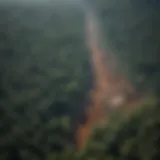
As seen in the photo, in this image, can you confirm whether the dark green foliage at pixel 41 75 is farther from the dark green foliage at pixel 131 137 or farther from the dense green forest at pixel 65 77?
the dark green foliage at pixel 131 137

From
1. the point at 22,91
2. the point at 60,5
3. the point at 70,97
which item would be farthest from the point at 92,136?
the point at 60,5

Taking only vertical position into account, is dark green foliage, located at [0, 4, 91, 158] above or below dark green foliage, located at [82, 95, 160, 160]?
above

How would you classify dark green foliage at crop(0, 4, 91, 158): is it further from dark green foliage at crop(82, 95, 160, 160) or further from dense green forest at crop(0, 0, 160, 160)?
dark green foliage at crop(82, 95, 160, 160)

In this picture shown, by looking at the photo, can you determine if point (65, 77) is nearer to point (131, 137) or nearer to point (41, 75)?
point (41, 75)

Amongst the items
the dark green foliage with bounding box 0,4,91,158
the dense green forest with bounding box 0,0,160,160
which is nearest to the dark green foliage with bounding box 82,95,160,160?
the dense green forest with bounding box 0,0,160,160

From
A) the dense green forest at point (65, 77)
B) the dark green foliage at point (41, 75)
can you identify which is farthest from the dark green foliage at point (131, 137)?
the dark green foliage at point (41, 75)

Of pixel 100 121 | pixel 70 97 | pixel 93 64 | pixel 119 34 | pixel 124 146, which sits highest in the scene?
pixel 119 34

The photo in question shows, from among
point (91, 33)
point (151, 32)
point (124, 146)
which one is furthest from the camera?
point (91, 33)

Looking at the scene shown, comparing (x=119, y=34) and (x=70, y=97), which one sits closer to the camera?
(x=70, y=97)

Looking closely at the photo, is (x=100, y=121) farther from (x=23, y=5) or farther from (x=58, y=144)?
(x=23, y=5)
